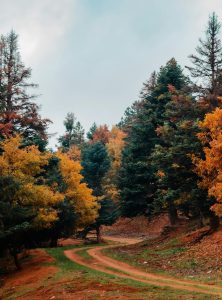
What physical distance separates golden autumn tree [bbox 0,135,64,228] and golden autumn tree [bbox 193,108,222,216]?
1095 centimetres

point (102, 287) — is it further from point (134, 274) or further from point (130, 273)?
point (130, 273)

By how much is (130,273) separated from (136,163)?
18.2 m

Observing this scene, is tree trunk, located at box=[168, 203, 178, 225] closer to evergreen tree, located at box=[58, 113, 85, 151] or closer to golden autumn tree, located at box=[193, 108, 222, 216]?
golden autumn tree, located at box=[193, 108, 222, 216]

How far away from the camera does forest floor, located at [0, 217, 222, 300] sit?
17484mm

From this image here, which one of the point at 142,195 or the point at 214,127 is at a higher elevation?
the point at 214,127

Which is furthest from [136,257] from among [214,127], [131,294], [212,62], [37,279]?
[212,62]

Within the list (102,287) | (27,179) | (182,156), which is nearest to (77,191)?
(27,179)

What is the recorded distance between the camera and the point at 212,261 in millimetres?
24719

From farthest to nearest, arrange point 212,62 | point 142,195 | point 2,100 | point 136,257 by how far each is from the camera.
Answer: point 142,195 → point 2,100 → point 212,62 → point 136,257

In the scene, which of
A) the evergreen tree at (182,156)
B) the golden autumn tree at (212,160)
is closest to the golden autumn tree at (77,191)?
the evergreen tree at (182,156)

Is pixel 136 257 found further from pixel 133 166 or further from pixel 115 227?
pixel 115 227

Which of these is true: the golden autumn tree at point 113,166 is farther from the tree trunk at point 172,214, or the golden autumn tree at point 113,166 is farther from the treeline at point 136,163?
the tree trunk at point 172,214

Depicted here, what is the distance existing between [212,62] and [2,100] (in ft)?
60.1

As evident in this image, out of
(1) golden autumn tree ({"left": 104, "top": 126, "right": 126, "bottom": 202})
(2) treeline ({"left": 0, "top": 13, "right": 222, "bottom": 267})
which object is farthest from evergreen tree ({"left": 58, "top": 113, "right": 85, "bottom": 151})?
(2) treeline ({"left": 0, "top": 13, "right": 222, "bottom": 267})
